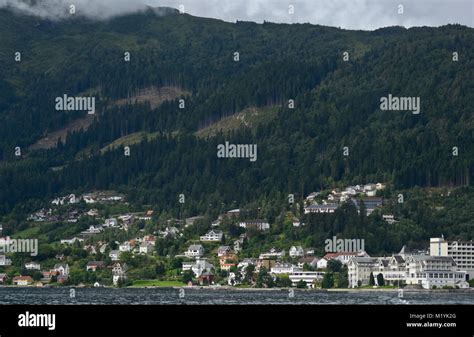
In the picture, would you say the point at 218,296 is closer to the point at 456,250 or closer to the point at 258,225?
the point at 456,250

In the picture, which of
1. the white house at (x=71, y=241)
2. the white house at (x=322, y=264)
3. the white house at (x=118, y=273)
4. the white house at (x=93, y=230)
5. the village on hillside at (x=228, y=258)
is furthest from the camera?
the white house at (x=93, y=230)

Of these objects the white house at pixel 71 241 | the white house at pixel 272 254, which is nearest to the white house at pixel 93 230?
the white house at pixel 71 241

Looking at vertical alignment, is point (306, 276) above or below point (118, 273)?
below

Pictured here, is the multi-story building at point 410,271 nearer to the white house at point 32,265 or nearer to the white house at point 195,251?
the white house at point 195,251

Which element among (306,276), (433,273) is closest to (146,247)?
(306,276)

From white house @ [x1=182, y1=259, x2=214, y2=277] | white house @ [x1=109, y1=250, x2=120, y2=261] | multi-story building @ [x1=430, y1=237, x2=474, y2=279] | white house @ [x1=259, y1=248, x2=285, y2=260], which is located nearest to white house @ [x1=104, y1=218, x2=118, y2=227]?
white house @ [x1=109, y1=250, x2=120, y2=261]
